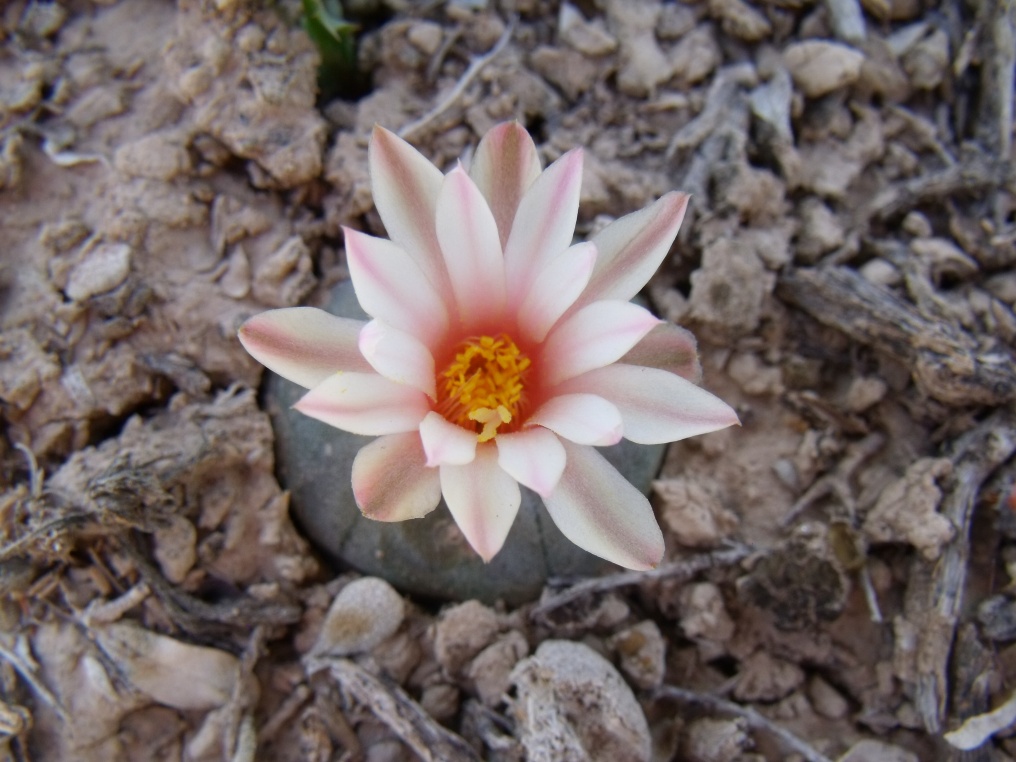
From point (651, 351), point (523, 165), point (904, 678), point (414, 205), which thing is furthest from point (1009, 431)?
point (414, 205)

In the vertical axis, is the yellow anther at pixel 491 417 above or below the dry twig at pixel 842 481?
above

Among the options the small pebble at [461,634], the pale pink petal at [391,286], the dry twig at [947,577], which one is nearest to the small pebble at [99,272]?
the pale pink petal at [391,286]

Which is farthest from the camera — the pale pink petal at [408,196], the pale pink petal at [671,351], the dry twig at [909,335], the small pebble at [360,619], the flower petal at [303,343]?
the dry twig at [909,335]

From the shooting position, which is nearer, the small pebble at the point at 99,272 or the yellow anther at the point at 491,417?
the yellow anther at the point at 491,417

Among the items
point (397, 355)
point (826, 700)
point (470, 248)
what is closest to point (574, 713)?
point (826, 700)

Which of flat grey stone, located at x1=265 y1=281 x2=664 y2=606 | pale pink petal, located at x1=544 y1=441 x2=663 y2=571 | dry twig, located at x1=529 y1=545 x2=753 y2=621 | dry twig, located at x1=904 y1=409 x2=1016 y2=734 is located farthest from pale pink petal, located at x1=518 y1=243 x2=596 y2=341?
dry twig, located at x1=904 y1=409 x2=1016 y2=734

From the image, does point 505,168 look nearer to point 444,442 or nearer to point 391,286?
point 391,286

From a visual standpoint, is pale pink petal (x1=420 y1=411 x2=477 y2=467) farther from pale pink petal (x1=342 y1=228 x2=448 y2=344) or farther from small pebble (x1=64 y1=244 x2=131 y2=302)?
small pebble (x1=64 y1=244 x2=131 y2=302)

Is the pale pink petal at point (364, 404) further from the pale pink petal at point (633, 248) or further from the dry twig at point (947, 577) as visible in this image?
the dry twig at point (947, 577)
